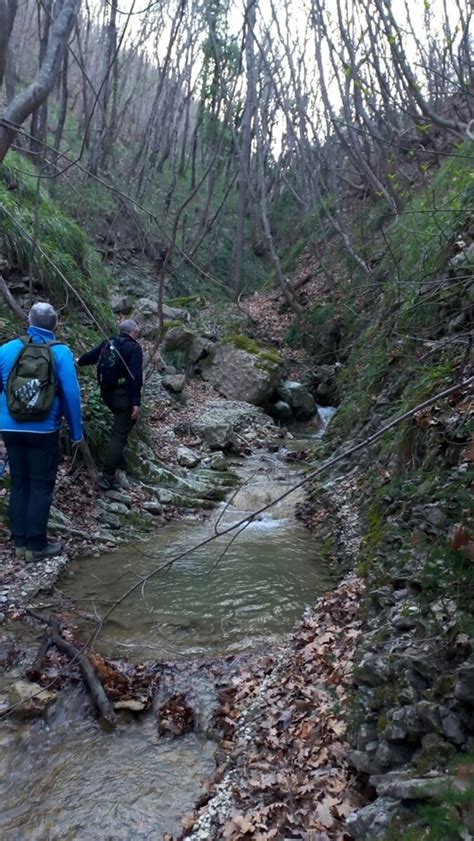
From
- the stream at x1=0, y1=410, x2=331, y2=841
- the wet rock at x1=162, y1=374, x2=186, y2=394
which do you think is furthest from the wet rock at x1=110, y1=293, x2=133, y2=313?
A: the stream at x1=0, y1=410, x2=331, y2=841

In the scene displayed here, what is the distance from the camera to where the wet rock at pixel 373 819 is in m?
2.08

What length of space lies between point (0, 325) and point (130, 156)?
26.6m

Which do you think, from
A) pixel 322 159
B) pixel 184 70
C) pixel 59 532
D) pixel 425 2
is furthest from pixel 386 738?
pixel 184 70

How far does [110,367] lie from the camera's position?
6.82 meters

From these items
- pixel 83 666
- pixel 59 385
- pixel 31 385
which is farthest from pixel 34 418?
pixel 83 666

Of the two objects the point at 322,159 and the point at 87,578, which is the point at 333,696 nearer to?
the point at 87,578

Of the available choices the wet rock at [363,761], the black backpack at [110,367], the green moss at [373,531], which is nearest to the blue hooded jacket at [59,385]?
the black backpack at [110,367]

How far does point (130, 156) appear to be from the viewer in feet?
98.3

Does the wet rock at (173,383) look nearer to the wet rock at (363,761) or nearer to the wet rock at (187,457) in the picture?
the wet rock at (187,457)

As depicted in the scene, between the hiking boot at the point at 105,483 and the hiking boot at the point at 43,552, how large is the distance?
152 centimetres

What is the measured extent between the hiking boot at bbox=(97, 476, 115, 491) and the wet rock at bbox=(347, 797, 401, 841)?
505 centimetres

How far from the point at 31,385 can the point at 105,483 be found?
7.64ft

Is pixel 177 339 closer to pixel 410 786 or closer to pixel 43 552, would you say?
pixel 43 552

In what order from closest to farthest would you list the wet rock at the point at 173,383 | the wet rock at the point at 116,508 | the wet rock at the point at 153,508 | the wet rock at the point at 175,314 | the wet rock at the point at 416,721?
1. the wet rock at the point at 416,721
2. the wet rock at the point at 116,508
3. the wet rock at the point at 153,508
4. the wet rock at the point at 173,383
5. the wet rock at the point at 175,314
